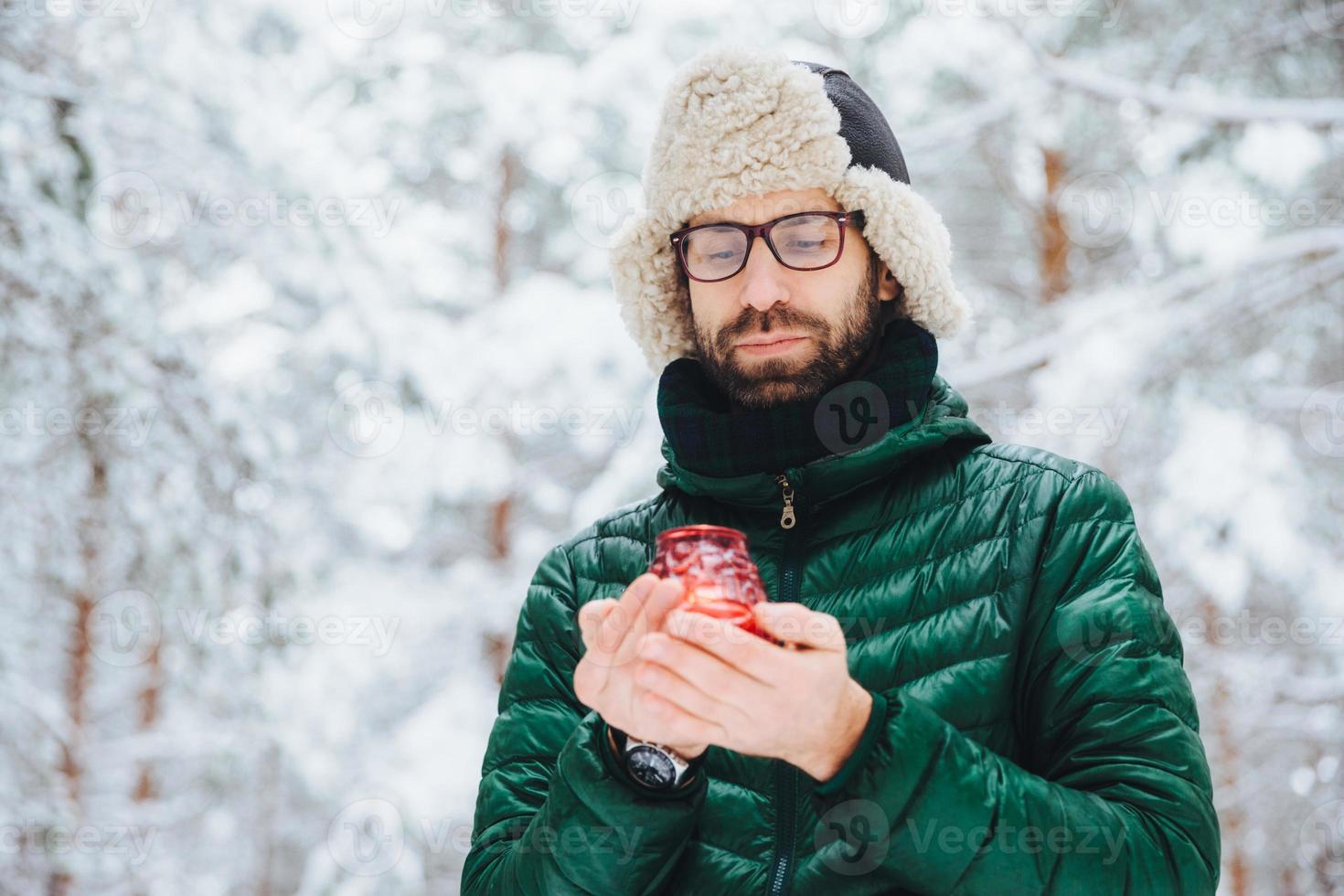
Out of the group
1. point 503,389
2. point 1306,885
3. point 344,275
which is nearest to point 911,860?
point 344,275

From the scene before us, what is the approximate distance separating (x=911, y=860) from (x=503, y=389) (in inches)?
224

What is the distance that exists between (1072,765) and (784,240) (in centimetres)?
93

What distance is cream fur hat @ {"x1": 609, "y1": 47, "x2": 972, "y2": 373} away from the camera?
1.85 meters

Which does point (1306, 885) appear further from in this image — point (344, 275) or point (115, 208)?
point (115, 208)

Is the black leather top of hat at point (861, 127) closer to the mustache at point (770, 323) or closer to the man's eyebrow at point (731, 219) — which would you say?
the man's eyebrow at point (731, 219)

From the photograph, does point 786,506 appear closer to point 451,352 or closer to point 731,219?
point 731,219

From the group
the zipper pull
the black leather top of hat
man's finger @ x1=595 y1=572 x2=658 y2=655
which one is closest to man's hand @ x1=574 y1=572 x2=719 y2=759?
man's finger @ x1=595 y1=572 x2=658 y2=655

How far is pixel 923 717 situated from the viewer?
3.96 feet

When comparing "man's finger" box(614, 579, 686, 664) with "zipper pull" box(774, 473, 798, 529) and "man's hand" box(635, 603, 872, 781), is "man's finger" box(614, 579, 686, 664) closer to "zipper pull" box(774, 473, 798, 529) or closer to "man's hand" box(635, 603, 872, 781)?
"man's hand" box(635, 603, 872, 781)

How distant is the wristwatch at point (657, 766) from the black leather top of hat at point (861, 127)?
111 cm

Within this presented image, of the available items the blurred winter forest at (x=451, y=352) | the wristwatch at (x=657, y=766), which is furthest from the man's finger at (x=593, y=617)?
the blurred winter forest at (x=451, y=352)

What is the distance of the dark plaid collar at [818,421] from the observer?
171cm

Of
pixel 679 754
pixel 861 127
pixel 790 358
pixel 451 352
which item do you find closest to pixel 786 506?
pixel 790 358

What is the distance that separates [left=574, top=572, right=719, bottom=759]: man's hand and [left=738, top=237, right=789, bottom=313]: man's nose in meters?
0.75
